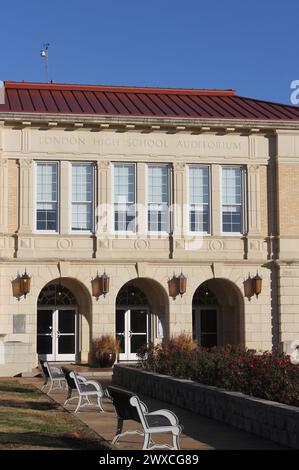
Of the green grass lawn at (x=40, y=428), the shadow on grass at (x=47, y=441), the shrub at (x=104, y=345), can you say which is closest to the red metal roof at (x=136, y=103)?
the shrub at (x=104, y=345)

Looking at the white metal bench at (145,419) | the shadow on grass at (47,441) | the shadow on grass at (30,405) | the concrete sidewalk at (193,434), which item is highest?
the white metal bench at (145,419)

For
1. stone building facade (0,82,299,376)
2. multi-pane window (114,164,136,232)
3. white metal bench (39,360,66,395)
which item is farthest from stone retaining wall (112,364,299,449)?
multi-pane window (114,164,136,232)

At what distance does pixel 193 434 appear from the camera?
13125mm

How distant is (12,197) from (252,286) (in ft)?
29.6

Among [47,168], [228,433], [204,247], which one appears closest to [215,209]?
[204,247]

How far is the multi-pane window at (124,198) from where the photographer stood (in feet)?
99.0

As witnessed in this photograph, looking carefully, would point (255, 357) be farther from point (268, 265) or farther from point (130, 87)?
point (130, 87)

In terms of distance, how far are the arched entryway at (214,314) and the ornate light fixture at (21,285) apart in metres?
7.04

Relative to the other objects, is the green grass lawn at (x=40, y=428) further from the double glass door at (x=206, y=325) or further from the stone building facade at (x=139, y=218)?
the double glass door at (x=206, y=325)

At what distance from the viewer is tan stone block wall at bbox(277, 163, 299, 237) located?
30.6 m

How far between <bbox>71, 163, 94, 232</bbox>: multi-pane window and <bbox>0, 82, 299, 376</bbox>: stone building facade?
0.12ft

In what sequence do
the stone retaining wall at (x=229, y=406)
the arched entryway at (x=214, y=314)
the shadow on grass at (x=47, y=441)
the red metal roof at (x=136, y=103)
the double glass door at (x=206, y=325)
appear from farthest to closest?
the double glass door at (x=206, y=325), the arched entryway at (x=214, y=314), the red metal roof at (x=136, y=103), the stone retaining wall at (x=229, y=406), the shadow on grass at (x=47, y=441)

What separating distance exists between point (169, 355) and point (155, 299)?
38.4 ft

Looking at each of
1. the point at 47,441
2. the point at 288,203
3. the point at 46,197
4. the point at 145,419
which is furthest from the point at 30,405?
the point at 288,203
